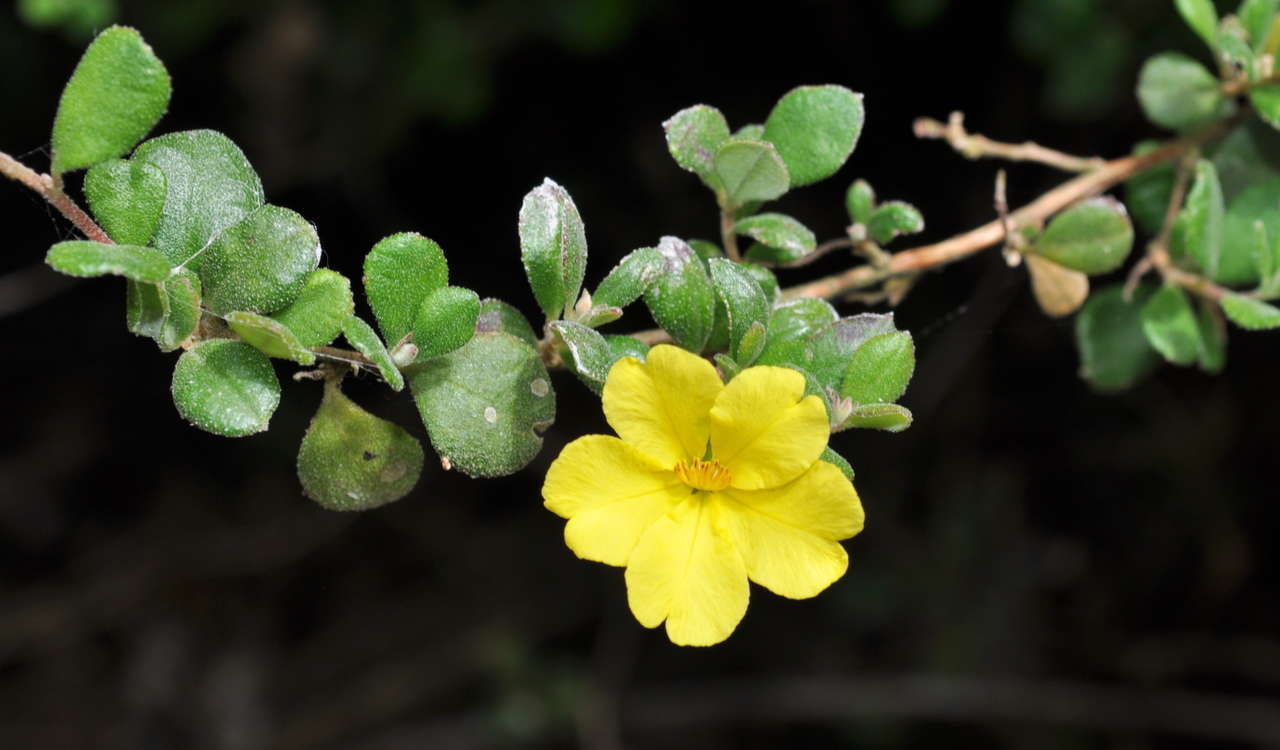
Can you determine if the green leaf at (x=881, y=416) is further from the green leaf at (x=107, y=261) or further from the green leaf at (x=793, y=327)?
the green leaf at (x=107, y=261)

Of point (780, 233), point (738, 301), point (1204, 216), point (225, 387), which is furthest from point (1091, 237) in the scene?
point (225, 387)

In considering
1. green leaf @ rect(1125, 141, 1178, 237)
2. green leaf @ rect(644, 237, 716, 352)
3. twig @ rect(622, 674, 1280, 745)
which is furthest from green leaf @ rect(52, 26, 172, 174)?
twig @ rect(622, 674, 1280, 745)

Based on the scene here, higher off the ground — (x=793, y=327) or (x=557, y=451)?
(x=793, y=327)

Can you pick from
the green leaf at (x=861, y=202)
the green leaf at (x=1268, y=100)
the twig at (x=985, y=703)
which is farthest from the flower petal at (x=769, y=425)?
the twig at (x=985, y=703)

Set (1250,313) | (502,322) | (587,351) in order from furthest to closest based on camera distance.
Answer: (1250,313)
(502,322)
(587,351)

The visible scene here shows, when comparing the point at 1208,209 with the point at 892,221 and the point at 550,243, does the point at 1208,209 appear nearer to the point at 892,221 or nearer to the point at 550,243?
the point at 892,221

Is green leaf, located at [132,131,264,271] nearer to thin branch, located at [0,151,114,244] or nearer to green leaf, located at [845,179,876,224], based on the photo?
thin branch, located at [0,151,114,244]
